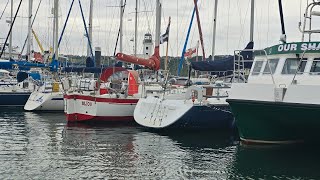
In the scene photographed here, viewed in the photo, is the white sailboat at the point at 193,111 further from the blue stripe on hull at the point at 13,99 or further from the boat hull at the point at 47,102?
the blue stripe on hull at the point at 13,99

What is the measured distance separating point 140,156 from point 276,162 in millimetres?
4372

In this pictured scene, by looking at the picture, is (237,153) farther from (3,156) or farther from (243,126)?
(3,156)

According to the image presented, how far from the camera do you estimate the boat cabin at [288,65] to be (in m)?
16.0

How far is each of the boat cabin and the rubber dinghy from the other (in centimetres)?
308

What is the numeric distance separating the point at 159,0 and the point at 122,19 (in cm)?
994

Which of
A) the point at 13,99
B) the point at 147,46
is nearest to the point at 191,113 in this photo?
the point at 147,46

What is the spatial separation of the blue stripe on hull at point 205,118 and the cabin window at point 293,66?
4.50m

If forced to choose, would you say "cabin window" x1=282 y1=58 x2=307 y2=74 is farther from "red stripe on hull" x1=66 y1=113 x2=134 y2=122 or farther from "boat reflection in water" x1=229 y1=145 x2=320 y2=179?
"red stripe on hull" x1=66 y1=113 x2=134 y2=122

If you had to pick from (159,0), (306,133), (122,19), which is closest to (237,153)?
(306,133)

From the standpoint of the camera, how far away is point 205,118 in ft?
67.5

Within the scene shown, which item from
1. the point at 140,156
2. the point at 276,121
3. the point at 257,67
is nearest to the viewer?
the point at 140,156

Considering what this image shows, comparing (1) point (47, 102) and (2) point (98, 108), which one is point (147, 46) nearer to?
(1) point (47, 102)

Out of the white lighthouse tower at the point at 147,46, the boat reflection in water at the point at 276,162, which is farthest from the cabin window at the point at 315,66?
the white lighthouse tower at the point at 147,46

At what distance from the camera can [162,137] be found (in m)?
19.7
